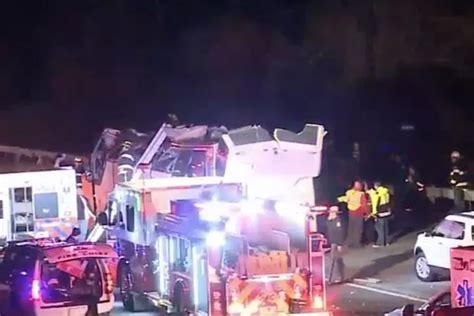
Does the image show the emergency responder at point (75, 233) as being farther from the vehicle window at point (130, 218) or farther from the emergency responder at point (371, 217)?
the emergency responder at point (371, 217)

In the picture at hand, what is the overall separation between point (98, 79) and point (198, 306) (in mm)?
39317

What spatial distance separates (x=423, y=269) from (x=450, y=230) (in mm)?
1194

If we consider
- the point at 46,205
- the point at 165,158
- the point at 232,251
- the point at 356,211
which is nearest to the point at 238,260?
the point at 232,251

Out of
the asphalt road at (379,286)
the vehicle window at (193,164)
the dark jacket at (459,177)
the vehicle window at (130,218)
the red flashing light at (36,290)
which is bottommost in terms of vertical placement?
the asphalt road at (379,286)

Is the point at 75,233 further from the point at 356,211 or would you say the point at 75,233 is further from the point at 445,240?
the point at 445,240

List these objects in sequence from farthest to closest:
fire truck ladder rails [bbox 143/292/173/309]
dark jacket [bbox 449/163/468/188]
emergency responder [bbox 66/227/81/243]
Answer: dark jacket [bbox 449/163/468/188] < emergency responder [bbox 66/227/81/243] < fire truck ladder rails [bbox 143/292/173/309]

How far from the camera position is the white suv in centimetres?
2075

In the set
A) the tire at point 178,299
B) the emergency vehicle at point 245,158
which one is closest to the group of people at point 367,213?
the emergency vehicle at point 245,158

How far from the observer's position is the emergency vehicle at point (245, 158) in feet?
75.0

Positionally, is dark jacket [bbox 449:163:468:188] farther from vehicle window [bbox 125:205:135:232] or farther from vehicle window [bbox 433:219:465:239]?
vehicle window [bbox 125:205:135:232]

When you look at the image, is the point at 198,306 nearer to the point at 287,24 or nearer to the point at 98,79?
the point at 287,24

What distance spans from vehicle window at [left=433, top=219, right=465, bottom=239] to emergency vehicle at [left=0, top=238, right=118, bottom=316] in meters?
6.51

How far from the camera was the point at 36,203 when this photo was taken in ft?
86.7

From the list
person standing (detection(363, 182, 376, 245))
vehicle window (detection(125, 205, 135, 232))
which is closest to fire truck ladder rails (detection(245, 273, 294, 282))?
vehicle window (detection(125, 205, 135, 232))
